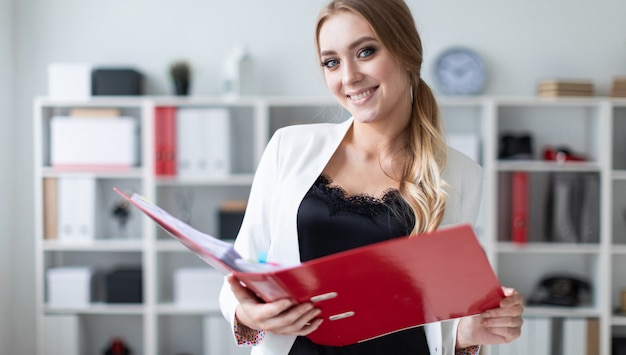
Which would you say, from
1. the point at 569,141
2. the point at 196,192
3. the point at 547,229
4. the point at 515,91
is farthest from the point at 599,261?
the point at 196,192

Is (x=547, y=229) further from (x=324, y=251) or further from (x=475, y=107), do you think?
(x=324, y=251)

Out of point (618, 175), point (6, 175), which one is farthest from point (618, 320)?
point (6, 175)

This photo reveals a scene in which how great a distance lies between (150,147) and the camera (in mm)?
3977

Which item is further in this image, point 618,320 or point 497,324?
point 618,320

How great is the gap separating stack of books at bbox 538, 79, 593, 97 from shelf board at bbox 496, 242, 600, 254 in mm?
830

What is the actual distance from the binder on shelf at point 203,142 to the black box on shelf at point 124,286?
25.2 inches

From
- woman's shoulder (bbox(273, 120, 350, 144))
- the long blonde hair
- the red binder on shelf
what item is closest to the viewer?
the red binder on shelf

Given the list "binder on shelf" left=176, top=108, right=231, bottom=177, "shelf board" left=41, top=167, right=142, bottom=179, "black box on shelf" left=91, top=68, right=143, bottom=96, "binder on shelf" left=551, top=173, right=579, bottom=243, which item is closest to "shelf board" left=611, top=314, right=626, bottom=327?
"binder on shelf" left=551, top=173, right=579, bottom=243

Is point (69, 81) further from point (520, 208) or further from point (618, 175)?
point (618, 175)

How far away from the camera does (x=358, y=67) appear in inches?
55.9

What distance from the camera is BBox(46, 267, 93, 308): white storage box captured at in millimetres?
4047

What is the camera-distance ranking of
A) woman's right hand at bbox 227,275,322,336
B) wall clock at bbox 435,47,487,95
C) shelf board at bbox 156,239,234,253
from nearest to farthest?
woman's right hand at bbox 227,275,322,336
shelf board at bbox 156,239,234,253
wall clock at bbox 435,47,487,95

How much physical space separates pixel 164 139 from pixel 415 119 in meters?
2.61

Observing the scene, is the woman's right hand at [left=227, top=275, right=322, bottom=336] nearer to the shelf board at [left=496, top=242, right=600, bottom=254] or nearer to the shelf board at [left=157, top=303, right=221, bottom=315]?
the shelf board at [left=157, top=303, right=221, bottom=315]
